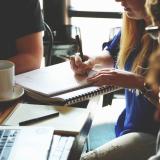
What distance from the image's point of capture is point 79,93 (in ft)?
3.90

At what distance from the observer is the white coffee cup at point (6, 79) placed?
1141 mm

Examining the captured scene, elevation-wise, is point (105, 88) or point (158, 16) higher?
point (158, 16)

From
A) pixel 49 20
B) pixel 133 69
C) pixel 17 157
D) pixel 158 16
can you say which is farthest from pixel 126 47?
pixel 49 20

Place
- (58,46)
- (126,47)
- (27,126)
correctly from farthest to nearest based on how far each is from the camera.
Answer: (58,46), (126,47), (27,126)

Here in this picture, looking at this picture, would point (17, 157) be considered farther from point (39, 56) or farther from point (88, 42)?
point (88, 42)

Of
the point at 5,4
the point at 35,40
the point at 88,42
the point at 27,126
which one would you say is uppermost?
the point at 5,4

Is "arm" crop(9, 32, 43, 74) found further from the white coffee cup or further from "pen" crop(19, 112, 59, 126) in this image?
"pen" crop(19, 112, 59, 126)

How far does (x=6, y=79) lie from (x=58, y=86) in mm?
186

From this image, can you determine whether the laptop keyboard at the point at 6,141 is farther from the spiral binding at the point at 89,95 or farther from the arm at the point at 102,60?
Result: the arm at the point at 102,60

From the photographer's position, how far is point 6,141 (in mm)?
892

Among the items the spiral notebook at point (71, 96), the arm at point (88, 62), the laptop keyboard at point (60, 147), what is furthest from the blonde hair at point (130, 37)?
the laptop keyboard at point (60, 147)

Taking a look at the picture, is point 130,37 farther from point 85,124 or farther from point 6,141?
point 6,141

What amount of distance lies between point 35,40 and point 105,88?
1.68 ft

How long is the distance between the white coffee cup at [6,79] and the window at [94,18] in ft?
6.00
